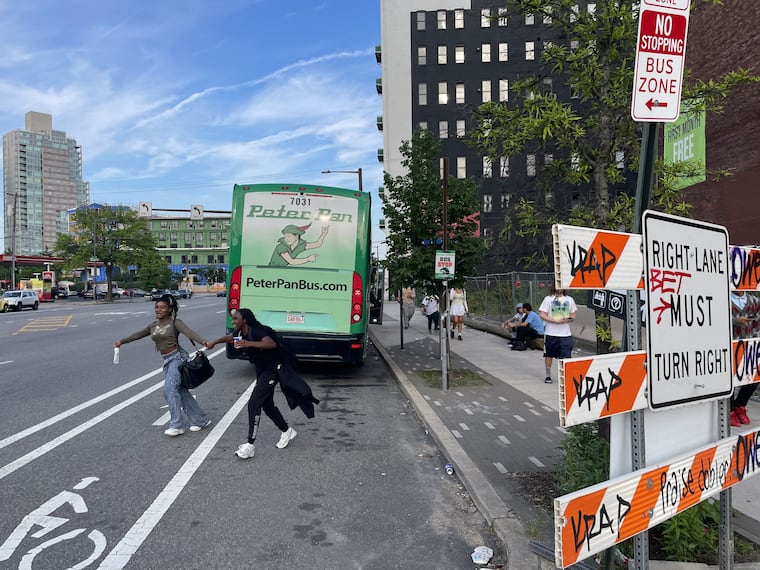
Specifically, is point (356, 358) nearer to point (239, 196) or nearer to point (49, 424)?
point (239, 196)

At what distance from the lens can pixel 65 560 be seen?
3582 mm

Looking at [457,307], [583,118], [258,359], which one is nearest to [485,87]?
[457,307]

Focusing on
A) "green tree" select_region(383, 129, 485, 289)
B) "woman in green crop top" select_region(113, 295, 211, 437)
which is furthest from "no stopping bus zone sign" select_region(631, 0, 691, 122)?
"green tree" select_region(383, 129, 485, 289)

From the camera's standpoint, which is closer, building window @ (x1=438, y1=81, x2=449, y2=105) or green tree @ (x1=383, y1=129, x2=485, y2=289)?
green tree @ (x1=383, y1=129, x2=485, y2=289)

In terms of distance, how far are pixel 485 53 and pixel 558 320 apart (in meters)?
48.4

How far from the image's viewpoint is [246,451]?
568 cm

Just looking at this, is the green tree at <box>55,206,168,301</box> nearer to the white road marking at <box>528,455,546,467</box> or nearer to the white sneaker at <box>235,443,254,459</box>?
the white sneaker at <box>235,443,254,459</box>

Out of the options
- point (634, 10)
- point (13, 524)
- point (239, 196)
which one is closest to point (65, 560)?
point (13, 524)

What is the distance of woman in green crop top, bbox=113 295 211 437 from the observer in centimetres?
652

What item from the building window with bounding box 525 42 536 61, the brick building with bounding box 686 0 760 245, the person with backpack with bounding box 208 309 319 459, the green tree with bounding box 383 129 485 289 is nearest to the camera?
the building window with bounding box 525 42 536 61

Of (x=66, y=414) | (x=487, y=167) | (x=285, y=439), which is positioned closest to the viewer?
(x=487, y=167)

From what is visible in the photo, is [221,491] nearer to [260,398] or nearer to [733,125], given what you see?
[260,398]

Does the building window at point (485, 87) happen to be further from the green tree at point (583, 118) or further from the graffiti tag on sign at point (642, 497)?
the graffiti tag on sign at point (642, 497)

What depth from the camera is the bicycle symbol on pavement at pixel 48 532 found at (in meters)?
3.61
